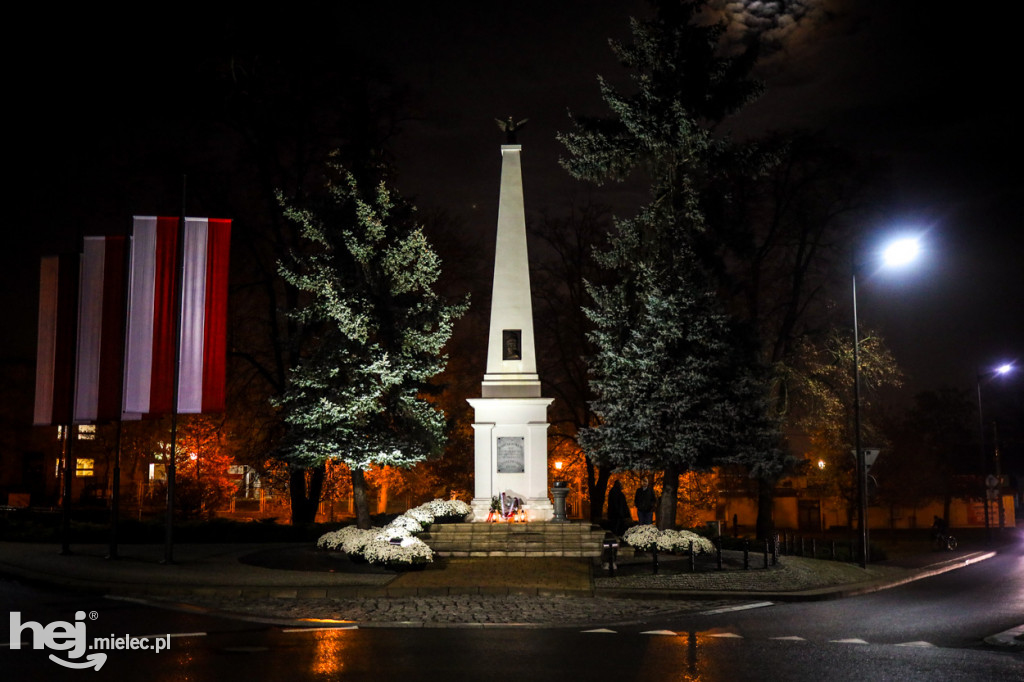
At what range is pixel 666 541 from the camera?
22.6 m

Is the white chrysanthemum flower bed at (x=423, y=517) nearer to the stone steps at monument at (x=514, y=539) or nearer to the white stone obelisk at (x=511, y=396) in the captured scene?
the stone steps at monument at (x=514, y=539)

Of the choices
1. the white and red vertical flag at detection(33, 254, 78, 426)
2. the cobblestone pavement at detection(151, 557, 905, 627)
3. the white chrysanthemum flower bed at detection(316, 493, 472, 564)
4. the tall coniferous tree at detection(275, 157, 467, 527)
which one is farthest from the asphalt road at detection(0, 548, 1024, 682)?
the tall coniferous tree at detection(275, 157, 467, 527)

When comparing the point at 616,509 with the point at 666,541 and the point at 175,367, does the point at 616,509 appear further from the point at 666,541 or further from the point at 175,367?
the point at 175,367

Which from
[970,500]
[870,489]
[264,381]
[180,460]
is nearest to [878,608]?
[870,489]

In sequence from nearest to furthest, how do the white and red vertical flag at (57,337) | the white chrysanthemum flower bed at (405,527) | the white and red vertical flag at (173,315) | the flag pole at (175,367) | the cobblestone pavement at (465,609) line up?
the cobblestone pavement at (465,609) < the flag pole at (175,367) < the white and red vertical flag at (173,315) < the white chrysanthemum flower bed at (405,527) < the white and red vertical flag at (57,337)

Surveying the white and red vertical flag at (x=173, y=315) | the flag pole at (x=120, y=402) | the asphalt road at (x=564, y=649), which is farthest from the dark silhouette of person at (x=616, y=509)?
the flag pole at (x=120, y=402)

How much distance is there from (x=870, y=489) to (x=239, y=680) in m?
20.9

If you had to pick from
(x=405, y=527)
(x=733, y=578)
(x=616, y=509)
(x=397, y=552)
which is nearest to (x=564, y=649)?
(x=733, y=578)

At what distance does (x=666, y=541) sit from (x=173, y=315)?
12729mm

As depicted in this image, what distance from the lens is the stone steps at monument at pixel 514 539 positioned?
23797 mm

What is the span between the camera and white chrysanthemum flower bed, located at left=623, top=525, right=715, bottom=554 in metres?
22.2

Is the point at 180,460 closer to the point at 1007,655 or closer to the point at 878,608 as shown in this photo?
the point at 878,608

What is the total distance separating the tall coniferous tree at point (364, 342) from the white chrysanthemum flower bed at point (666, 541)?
6.24 m

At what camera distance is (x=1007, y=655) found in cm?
1100
